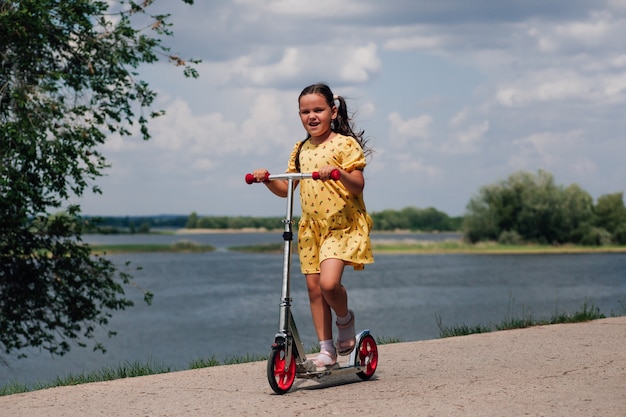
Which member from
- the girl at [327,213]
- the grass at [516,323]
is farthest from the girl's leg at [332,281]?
the grass at [516,323]

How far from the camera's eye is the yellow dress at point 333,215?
6.22 metres

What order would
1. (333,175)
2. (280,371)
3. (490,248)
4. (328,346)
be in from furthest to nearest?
1. (490,248)
2. (328,346)
3. (280,371)
4. (333,175)

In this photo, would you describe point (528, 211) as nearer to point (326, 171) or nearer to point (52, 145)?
point (52, 145)

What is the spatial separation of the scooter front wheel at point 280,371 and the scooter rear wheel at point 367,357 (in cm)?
72

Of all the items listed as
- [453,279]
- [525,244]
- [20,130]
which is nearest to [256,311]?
[453,279]

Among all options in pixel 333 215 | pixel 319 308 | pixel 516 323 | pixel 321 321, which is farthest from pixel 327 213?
pixel 516 323

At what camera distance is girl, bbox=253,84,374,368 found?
618cm

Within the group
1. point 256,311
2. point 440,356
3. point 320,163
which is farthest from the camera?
point 256,311

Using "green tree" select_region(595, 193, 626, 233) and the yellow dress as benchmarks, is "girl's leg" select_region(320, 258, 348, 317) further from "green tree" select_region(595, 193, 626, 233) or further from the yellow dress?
"green tree" select_region(595, 193, 626, 233)

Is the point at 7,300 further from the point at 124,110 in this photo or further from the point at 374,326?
the point at 374,326

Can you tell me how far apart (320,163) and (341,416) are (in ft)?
6.11

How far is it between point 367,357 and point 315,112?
1.85 meters

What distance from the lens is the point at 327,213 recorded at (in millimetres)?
6254

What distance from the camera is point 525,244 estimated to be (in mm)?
79625
